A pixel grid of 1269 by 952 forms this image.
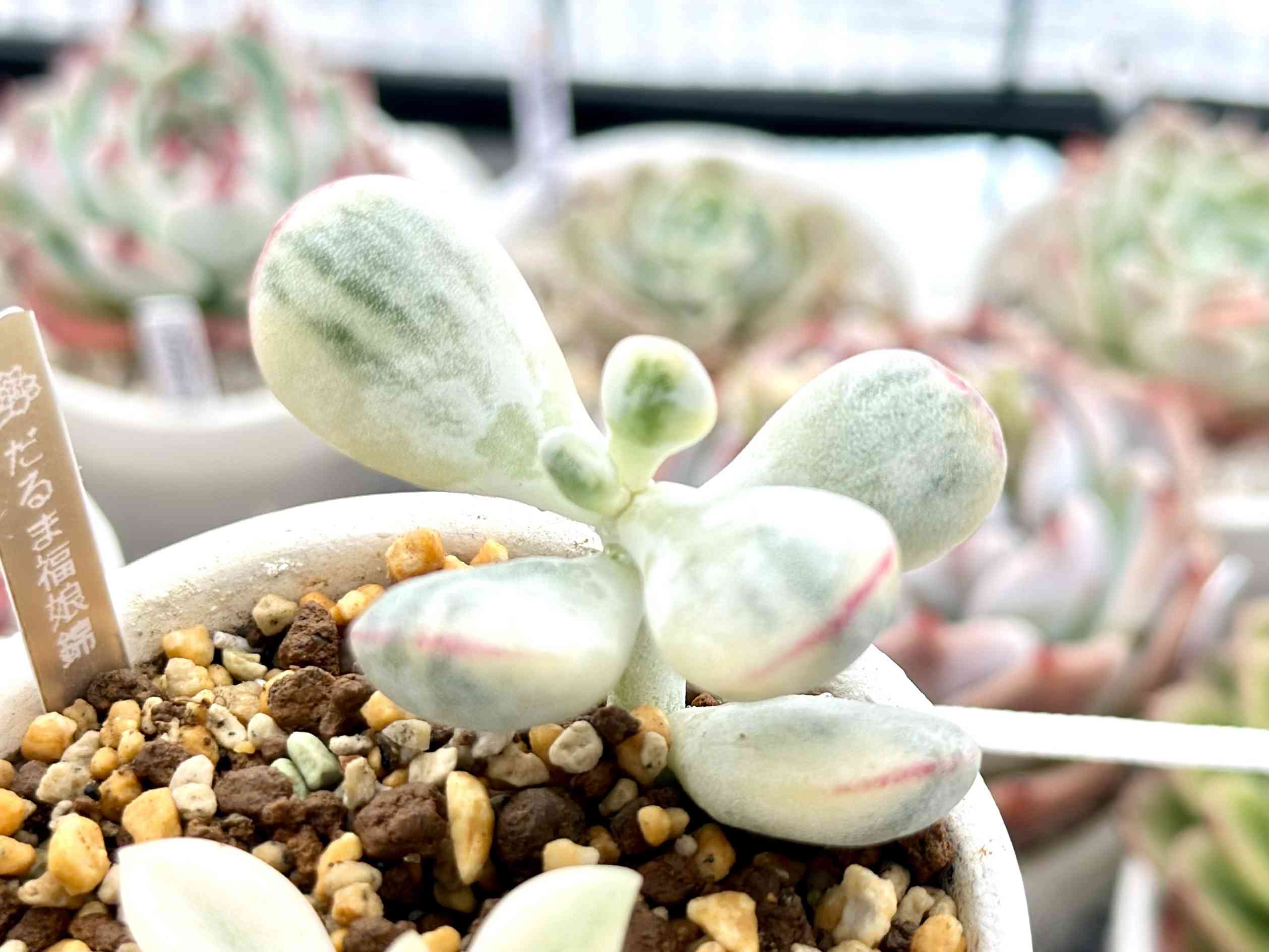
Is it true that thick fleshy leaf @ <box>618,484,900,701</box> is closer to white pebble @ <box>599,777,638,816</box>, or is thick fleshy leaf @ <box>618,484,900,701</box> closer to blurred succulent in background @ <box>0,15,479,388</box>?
white pebble @ <box>599,777,638,816</box>

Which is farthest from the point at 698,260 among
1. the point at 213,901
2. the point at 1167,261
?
the point at 213,901

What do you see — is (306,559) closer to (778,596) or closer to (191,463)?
(778,596)

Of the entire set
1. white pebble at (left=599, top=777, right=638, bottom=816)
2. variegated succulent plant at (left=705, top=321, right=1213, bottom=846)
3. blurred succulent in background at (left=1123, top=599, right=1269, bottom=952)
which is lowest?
blurred succulent in background at (left=1123, top=599, right=1269, bottom=952)

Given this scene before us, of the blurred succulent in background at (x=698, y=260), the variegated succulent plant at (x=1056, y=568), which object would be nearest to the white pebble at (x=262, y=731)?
the variegated succulent plant at (x=1056, y=568)

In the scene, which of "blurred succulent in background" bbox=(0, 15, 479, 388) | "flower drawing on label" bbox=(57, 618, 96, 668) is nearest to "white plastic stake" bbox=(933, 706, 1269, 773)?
"flower drawing on label" bbox=(57, 618, 96, 668)

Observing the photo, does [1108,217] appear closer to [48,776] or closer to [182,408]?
[182,408]

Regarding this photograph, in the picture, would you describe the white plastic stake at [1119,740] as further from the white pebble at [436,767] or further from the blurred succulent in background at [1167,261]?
→ the blurred succulent in background at [1167,261]

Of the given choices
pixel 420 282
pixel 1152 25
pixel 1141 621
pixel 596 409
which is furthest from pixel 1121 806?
pixel 1152 25

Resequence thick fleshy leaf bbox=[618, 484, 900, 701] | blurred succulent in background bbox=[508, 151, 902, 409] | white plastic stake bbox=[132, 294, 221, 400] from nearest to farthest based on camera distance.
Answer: thick fleshy leaf bbox=[618, 484, 900, 701] → white plastic stake bbox=[132, 294, 221, 400] → blurred succulent in background bbox=[508, 151, 902, 409]

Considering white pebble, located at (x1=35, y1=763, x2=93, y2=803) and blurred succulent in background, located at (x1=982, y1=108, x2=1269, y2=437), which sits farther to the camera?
blurred succulent in background, located at (x1=982, y1=108, x2=1269, y2=437)
